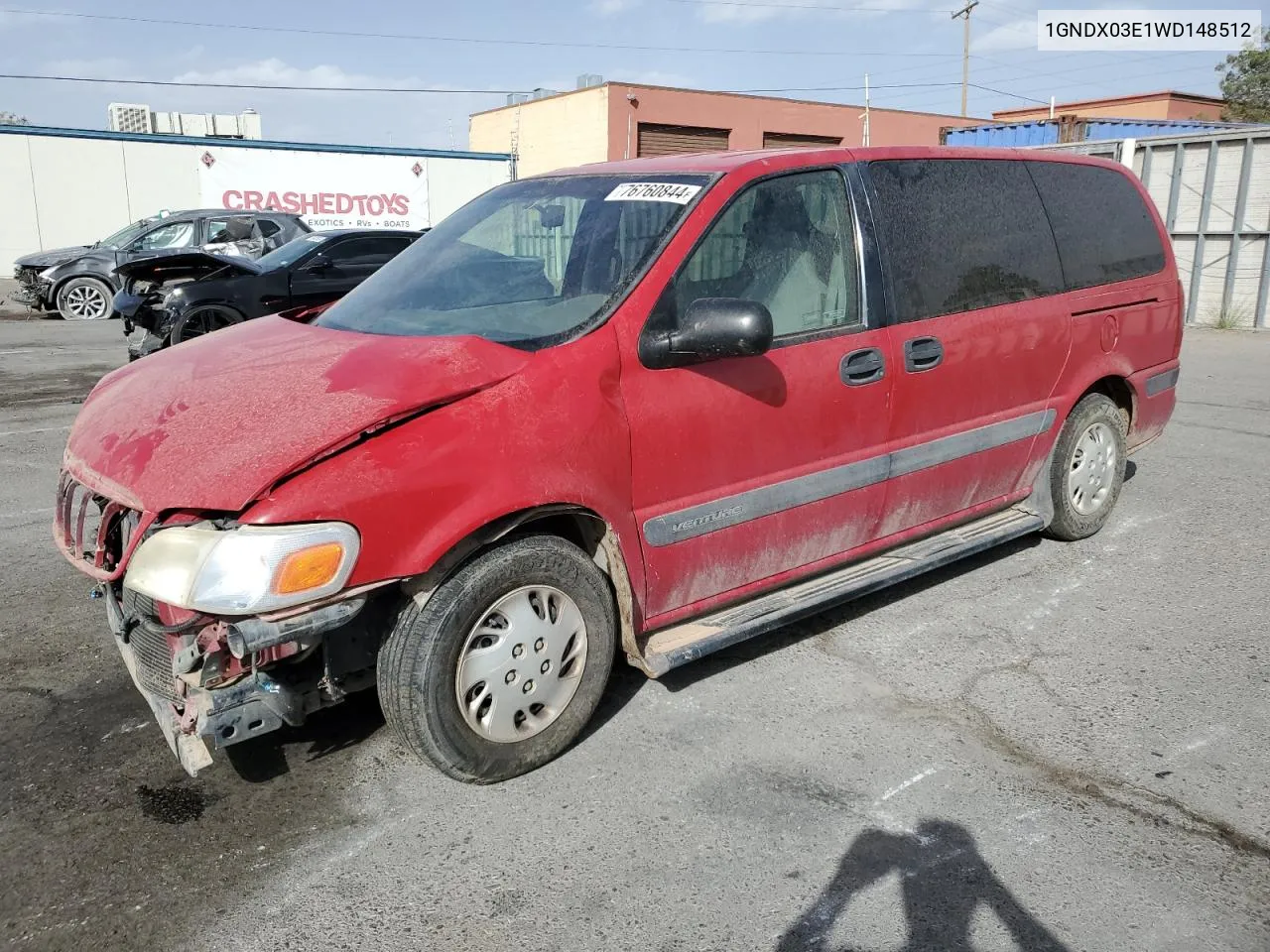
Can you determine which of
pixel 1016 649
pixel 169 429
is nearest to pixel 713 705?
pixel 1016 649

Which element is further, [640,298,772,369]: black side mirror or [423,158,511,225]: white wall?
[423,158,511,225]: white wall

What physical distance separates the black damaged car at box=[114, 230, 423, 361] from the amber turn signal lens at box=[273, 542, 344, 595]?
7.37m

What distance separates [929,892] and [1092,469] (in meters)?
3.20

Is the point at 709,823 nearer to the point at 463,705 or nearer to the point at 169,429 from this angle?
the point at 463,705

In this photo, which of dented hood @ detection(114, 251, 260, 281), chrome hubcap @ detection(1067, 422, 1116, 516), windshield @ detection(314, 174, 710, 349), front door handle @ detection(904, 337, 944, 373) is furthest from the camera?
dented hood @ detection(114, 251, 260, 281)

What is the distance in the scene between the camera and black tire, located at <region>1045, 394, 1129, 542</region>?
195 inches

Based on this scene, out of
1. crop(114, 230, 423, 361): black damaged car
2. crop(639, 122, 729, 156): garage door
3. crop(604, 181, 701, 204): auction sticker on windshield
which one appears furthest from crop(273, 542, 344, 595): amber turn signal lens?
crop(639, 122, 729, 156): garage door

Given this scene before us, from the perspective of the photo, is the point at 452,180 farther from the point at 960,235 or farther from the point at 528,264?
the point at 528,264

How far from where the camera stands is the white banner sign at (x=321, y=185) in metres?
25.0

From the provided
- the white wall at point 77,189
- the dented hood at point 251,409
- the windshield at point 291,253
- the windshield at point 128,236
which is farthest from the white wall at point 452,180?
the dented hood at point 251,409

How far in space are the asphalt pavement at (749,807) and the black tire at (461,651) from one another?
0.40ft

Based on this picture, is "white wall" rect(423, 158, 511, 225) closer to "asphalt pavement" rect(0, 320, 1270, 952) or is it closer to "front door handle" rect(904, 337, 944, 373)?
"front door handle" rect(904, 337, 944, 373)

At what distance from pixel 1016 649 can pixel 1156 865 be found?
1.43m

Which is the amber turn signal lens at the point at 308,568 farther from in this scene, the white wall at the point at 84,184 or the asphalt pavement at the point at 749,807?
the white wall at the point at 84,184
